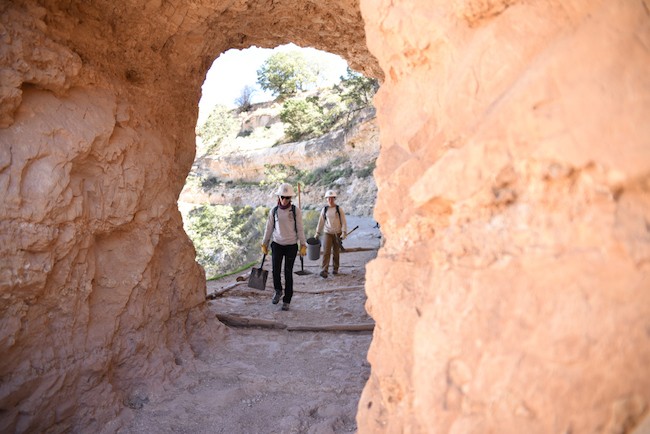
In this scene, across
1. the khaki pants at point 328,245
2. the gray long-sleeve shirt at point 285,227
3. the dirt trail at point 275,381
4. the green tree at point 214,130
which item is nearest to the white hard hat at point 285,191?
the gray long-sleeve shirt at point 285,227

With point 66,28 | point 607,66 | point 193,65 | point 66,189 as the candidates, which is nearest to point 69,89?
point 66,28

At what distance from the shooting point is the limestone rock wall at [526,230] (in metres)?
1.04

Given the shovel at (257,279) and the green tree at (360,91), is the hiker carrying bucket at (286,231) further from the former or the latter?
the green tree at (360,91)

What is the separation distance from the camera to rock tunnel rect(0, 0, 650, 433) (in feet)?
3.48

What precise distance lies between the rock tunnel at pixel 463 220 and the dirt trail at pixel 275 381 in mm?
610

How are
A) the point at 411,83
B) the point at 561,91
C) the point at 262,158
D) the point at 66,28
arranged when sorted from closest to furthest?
the point at 561,91 → the point at 411,83 → the point at 66,28 → the point at 262,158

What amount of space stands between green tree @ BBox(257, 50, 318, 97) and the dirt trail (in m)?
29.6

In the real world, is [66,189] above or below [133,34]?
below

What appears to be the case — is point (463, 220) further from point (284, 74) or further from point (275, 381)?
point (284, 74)

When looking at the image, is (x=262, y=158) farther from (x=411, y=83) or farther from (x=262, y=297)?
(x=411, y=83)

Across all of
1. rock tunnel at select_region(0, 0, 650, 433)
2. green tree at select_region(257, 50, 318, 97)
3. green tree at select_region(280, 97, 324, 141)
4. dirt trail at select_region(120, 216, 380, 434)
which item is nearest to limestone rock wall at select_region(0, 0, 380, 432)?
rock tunnel at select_region(0, 0, 650, 433)

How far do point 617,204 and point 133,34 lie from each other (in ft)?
13.7

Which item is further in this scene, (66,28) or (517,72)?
(66,28)

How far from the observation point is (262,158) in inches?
1040
